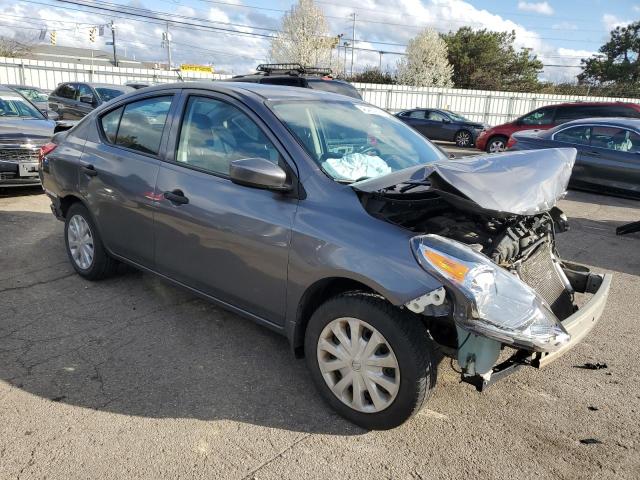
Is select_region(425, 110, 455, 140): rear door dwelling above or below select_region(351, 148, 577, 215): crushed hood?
below

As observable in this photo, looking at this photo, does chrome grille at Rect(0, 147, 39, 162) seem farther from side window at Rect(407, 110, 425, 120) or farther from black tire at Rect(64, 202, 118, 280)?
side window at Rect(407, 110, 425, 120)

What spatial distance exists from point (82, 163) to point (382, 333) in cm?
318

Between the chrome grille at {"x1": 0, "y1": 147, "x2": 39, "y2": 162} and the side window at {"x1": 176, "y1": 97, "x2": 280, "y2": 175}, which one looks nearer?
the side window at {"x1": 176, "y1": 97, "x2": 280, "y2": 175}

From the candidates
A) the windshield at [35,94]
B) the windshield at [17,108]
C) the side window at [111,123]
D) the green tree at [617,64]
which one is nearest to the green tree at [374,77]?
the green tree at [617,64]

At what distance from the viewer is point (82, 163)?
434 centimetres

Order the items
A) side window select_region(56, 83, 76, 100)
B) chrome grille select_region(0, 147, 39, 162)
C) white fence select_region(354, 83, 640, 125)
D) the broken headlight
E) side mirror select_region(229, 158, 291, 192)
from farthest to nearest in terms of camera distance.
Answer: white fence select_region(354, 83, 640, 125)
side window select_region(56, 83, 76, 100)
chrome grille select_region(0, 147, 39, 162)
side mirror select_region(229, 158, 291, 192)
the broken headlight

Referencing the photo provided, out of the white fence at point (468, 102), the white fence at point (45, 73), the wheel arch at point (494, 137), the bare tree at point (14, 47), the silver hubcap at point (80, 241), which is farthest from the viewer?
the bare tree at point (14, 47)

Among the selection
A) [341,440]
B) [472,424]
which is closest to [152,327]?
[341,440]

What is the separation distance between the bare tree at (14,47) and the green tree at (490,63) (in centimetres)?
4081

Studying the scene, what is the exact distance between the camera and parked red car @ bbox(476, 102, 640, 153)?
1327 centimetres

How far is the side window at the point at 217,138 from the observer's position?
3.17m

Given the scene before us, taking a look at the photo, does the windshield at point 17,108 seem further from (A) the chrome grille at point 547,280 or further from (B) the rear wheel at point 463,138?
(B) the rear wheel at point 463,138

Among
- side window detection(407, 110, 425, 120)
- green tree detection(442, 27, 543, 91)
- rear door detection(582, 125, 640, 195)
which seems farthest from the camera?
green tree detection(442, 27, 543, 91)

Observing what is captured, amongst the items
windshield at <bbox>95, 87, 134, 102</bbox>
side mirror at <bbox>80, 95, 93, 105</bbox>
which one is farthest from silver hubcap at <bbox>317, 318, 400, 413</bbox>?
windshield at <bbox>95, 87, 134, 102</bbox>
